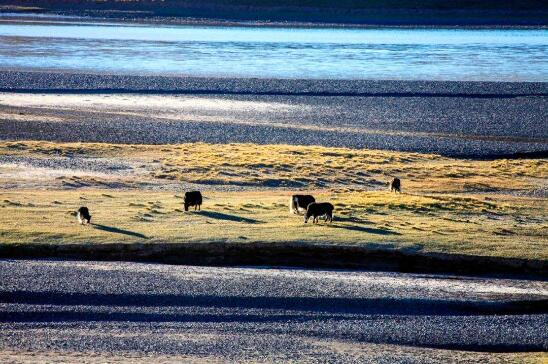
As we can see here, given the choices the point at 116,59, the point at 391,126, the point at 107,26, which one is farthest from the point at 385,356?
the point at 107,26

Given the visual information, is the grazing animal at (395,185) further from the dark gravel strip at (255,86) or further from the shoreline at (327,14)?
the shoreline at (327,14)

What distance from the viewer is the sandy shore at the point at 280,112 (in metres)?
43.1

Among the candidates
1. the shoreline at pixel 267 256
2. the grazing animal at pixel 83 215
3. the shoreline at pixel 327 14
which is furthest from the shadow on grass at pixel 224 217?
the shoreline at pixel 327 14

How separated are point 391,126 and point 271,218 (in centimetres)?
2185

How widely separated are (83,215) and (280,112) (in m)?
27.0

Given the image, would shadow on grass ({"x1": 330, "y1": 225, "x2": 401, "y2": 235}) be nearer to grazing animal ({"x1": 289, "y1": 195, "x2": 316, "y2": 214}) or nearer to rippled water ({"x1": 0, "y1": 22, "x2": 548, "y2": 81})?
grazing animal ({"x1": 289, "y1": 195, "x2": 316, "y2": 214})

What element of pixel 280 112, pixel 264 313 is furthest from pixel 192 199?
pixel 280 112

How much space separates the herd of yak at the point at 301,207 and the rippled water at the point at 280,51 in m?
40.4

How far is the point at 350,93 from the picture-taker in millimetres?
58781

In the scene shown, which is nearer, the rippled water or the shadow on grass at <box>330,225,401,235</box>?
the shadow on grass at <box>330,225,401,235</box>

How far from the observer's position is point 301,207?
26.9 m

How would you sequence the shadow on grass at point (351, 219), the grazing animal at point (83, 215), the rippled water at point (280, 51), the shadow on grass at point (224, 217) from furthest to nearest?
the rippled water at point (280, 51) → the shadow on grass at point (351, 219) → the shadow on grass at point (224, 217) → the grazing animal at point (83, 215)

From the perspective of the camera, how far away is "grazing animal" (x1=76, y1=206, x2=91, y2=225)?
25141 millimetres

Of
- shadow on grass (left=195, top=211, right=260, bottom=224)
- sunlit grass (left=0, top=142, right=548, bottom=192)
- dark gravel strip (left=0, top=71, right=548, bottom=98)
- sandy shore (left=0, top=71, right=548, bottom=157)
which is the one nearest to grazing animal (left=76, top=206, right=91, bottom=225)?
shadow on grass (left=195, top=211, right=260, bottom=224)
